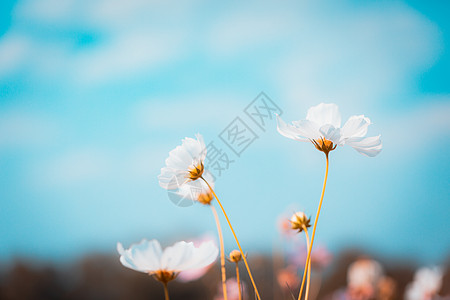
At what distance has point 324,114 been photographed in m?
0.60

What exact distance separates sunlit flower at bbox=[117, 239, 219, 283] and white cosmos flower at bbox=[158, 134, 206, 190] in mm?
100

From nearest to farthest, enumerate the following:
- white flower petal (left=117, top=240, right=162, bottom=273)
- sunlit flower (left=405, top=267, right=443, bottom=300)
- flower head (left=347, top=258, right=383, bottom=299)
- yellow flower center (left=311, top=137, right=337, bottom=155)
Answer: white flower petal (left=117, top=240, right=162, bottom=273) < yellow flower center (left=311, top=137, right=337, bottom=155) < sunlit flower (left=405, top=267, right=443, bottom=300) < flower head (left=347, top=258, right=383, bottom=299)

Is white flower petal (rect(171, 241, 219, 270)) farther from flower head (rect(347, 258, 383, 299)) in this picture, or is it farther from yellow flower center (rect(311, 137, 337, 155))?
flower head (rect(347, 258, 383, 299))

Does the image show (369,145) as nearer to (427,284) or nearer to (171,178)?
(171,178)

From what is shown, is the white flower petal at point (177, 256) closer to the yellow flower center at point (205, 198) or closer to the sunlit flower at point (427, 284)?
the yellow flower center at point (205, 198)

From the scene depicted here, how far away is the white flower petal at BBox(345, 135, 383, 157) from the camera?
0.54 meters

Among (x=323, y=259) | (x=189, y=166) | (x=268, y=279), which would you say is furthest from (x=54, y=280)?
(x=189, y=166)

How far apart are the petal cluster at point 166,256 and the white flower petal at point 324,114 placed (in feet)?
0.77

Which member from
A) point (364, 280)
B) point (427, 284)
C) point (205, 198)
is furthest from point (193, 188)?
point (364, 280)

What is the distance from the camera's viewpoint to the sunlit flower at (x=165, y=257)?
48 cm

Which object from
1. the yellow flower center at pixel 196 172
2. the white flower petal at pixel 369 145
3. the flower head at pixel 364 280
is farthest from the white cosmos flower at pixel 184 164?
the flower head at pixel 364 280

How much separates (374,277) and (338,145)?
197 centimetres

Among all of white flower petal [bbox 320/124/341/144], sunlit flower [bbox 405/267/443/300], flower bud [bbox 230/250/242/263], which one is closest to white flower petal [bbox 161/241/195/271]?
flower bud [bbox 230/250/242/263]

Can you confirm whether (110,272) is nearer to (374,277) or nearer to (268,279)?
(268,279)
